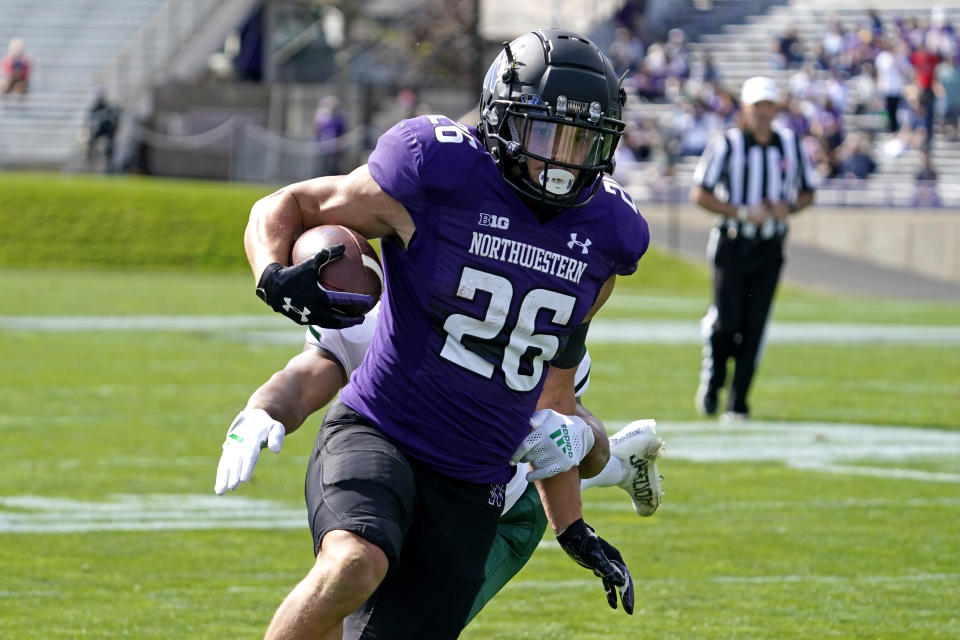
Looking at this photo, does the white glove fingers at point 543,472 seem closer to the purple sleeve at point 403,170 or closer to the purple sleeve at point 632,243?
the purple sleeve at point 632,243

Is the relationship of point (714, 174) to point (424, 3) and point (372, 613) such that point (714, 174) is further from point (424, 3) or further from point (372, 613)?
point (424, 3)

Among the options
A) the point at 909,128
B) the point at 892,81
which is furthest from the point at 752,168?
the point at 909,128

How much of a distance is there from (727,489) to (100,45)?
85.7ft

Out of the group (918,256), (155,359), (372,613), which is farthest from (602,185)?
(918,256)

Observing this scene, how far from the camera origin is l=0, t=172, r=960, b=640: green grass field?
481 centimetres

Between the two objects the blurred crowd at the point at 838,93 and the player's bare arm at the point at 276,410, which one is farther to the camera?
the blurred crowd at the point at 838,93

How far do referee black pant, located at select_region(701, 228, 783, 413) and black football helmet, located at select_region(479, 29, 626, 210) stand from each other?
5.34m

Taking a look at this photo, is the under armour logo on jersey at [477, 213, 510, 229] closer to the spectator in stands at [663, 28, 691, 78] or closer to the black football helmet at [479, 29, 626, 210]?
the black football helmet at [479, 29, 626, 210]

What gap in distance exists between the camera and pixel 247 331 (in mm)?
13258

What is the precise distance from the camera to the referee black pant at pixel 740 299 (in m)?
9.01

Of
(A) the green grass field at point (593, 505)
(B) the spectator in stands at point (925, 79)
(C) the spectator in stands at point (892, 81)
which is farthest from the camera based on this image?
(C) the spectator in stands at point (892, 81)

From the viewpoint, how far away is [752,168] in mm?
9070

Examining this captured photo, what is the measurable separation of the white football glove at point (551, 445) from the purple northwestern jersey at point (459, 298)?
11 centimetres

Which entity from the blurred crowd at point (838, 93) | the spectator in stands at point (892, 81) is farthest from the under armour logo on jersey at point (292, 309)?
the spectator in stands at point (892, 81)
